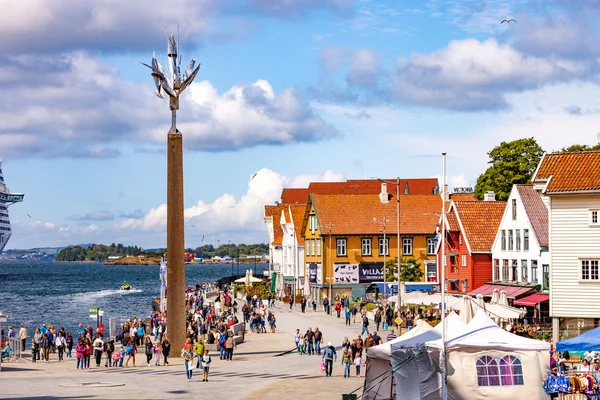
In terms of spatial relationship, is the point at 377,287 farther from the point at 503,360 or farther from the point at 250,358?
the point at 503,360

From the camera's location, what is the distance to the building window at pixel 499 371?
1228 inches

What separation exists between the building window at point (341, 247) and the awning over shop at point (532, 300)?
3489cm

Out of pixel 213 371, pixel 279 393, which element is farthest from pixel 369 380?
pixel 213 371

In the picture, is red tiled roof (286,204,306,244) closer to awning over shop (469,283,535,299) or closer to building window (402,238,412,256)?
building window (402,238,412,256)

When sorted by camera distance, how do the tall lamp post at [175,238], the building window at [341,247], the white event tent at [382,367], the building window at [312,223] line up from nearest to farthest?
the white event tent at [382,367] < the tall lamp post at [175,238] < the building window at [341,247] < the building window at [312,223]

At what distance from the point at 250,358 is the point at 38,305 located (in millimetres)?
83719

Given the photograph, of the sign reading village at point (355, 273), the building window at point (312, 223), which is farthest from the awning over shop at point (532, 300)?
the building window at point (312, 223)

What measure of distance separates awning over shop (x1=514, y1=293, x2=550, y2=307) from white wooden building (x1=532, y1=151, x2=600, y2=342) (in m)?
5.45

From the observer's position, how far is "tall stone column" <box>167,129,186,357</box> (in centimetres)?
5159

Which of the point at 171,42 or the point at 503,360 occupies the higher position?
the point at 171,42

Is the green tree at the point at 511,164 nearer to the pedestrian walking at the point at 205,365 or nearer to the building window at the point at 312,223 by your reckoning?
the building window at the point at 312,223

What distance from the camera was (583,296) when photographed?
52938mm

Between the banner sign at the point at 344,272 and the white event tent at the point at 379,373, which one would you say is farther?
the banner sign at the point at 344,272

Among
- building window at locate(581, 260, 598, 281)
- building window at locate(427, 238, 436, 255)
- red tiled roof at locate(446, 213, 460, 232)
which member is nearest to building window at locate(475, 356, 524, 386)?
building window at locate(581, 260, 598, 281)
